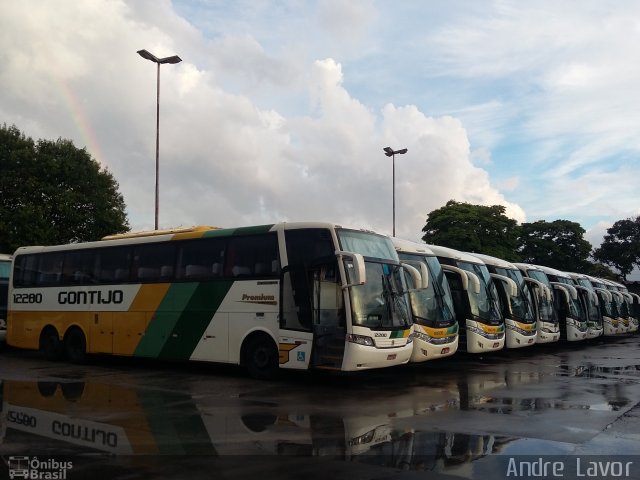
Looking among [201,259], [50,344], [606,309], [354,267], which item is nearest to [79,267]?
[50,344]

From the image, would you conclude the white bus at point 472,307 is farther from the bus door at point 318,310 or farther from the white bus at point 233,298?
the bus door at point 318,310

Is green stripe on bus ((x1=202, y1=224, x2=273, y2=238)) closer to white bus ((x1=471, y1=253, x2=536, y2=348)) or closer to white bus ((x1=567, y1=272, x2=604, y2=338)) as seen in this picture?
white bus ((x1=471, y1=253, x2=536, y2=348))

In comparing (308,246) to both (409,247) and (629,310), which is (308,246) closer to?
(409,247)

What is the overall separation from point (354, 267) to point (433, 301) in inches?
174

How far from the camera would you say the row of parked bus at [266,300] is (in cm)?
1313

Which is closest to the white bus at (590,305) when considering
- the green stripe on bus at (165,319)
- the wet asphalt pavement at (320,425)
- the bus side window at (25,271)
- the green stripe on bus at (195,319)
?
the wet asphalt pavement at (320,425)

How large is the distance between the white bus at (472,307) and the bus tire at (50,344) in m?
11.2

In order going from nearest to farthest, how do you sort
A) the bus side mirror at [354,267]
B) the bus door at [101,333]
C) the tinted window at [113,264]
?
the bus side mirror at [354,267] < the tinted window at [113,264] < the bus door at [101,333]

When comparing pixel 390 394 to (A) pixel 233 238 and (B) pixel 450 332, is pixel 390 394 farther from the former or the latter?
(A) pixel 233 238

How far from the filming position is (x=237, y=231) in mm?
15023

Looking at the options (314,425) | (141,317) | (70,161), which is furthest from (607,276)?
(314,425)

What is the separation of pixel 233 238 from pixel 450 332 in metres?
5.69

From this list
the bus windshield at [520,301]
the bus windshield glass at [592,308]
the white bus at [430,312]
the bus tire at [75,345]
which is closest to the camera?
the white bus at [430,312]

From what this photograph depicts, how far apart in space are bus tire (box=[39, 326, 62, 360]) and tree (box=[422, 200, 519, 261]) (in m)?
35.5
